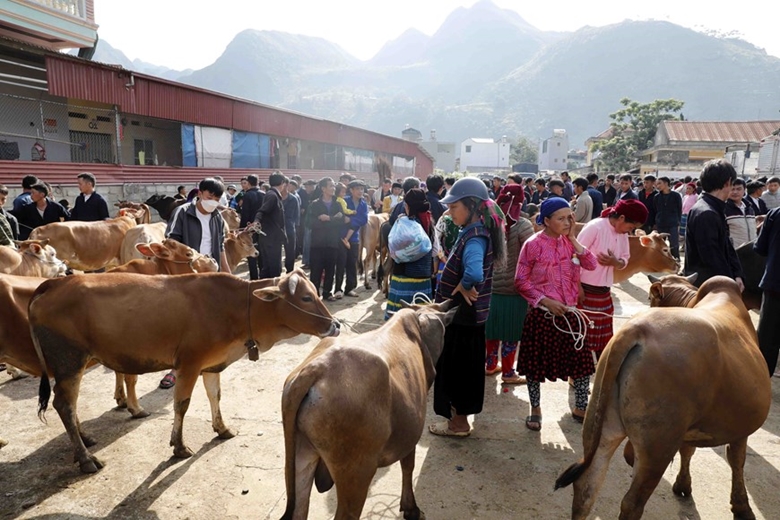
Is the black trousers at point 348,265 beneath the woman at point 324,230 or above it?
beneath

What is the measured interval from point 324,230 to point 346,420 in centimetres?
641

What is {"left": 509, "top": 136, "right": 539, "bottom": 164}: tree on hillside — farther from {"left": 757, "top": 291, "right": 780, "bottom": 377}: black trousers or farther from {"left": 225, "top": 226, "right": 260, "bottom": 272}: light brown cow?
{"left": 757, "top": 291, "right": 780, "bottom": 377}: black trousers

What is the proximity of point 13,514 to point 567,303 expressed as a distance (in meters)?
4.27

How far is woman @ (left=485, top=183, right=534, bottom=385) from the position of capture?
516 cm

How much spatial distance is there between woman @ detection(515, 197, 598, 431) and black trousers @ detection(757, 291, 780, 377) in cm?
186

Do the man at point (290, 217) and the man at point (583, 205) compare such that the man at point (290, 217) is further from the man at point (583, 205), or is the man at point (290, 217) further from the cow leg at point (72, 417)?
the cow leg at point (72, 417)

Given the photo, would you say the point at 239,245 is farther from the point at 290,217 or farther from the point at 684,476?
the point at 684,476

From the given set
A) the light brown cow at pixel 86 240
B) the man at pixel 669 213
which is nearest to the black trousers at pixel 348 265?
the light brown cow at pixel 86 240

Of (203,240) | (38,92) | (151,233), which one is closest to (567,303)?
(203,240)

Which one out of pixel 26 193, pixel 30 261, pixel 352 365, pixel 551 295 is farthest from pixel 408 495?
pixel 26 193

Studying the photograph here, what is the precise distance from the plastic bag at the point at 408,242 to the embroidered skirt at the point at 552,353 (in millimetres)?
1188

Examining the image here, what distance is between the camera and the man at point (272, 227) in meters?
7.92

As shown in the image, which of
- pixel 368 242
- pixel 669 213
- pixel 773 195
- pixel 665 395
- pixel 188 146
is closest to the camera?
pixel 665 395

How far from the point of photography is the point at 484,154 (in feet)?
328
